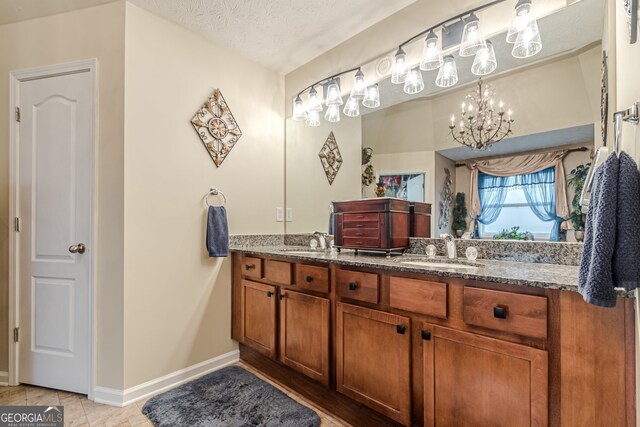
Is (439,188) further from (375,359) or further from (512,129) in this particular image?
(375,359)

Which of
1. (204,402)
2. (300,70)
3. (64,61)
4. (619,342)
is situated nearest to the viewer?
(619,342)

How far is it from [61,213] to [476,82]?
2.70m

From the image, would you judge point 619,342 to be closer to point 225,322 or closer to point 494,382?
point 494,382

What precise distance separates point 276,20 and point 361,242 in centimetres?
163

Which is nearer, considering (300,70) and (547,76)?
(547,76)

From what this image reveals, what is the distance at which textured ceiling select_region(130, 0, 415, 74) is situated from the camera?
6.55 feet

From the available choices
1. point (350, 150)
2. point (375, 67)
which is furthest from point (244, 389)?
point (375, 67)

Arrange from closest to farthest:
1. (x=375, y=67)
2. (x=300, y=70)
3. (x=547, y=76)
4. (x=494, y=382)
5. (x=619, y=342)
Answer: (x=619, y=342) < (x=494, y=382) < (x=547, y=76) < (x=375, y=67) < (x=300, y=70)

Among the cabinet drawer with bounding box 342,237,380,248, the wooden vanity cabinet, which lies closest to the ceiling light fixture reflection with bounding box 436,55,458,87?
the cabinet drawer with bounding box 342,237,380,248

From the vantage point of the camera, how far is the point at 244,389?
6.70 feet

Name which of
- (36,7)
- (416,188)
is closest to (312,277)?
(416,188)

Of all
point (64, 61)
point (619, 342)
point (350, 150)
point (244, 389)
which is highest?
point (64, 61)

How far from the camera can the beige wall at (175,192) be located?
196 centimetres

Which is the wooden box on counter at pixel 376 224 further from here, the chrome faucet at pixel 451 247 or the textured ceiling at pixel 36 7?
the textured ceiling at pixel 36 7
